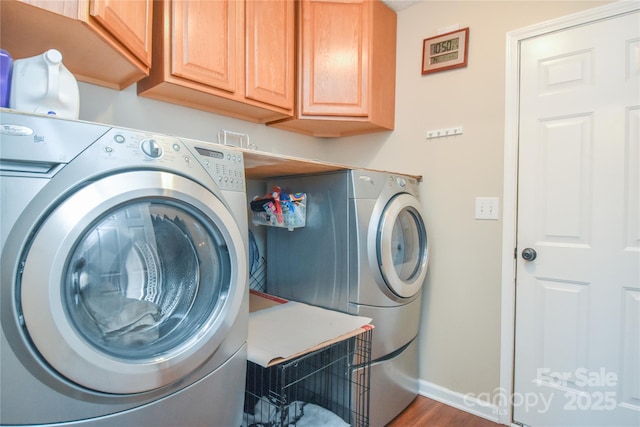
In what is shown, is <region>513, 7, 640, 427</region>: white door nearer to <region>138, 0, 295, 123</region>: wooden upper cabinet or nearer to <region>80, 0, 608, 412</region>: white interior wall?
<region>80, 0, 608, 412</region>: white interior wall

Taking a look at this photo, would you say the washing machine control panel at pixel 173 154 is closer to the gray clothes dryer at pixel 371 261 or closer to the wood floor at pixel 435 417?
the gray clothes dryer at pixel 371 261

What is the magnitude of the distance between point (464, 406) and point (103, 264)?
1.96 meters

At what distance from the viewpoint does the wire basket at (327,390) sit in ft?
4.48

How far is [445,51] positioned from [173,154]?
1.75m

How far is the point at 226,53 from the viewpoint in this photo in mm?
1599

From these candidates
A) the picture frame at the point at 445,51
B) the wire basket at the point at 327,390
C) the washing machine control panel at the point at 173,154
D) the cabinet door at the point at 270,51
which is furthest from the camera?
the picture frame at the point at 445,51

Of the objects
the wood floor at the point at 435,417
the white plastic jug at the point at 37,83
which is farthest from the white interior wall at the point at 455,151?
the white plastic jug at the point at 37,83

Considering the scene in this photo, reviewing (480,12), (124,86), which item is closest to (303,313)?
(124,86)

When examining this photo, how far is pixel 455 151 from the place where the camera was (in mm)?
1979

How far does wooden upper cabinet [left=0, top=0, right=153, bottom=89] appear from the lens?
988mm

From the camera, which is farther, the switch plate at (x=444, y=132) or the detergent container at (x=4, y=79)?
the switch plate at (x=444, y=132)

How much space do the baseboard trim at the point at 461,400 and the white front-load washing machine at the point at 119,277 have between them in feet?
4.50

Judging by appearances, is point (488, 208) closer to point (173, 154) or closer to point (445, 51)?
point (445, 51)

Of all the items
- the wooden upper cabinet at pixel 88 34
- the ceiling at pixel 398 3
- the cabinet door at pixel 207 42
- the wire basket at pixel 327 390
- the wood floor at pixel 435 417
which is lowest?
the wood floor at pixel 435 417
